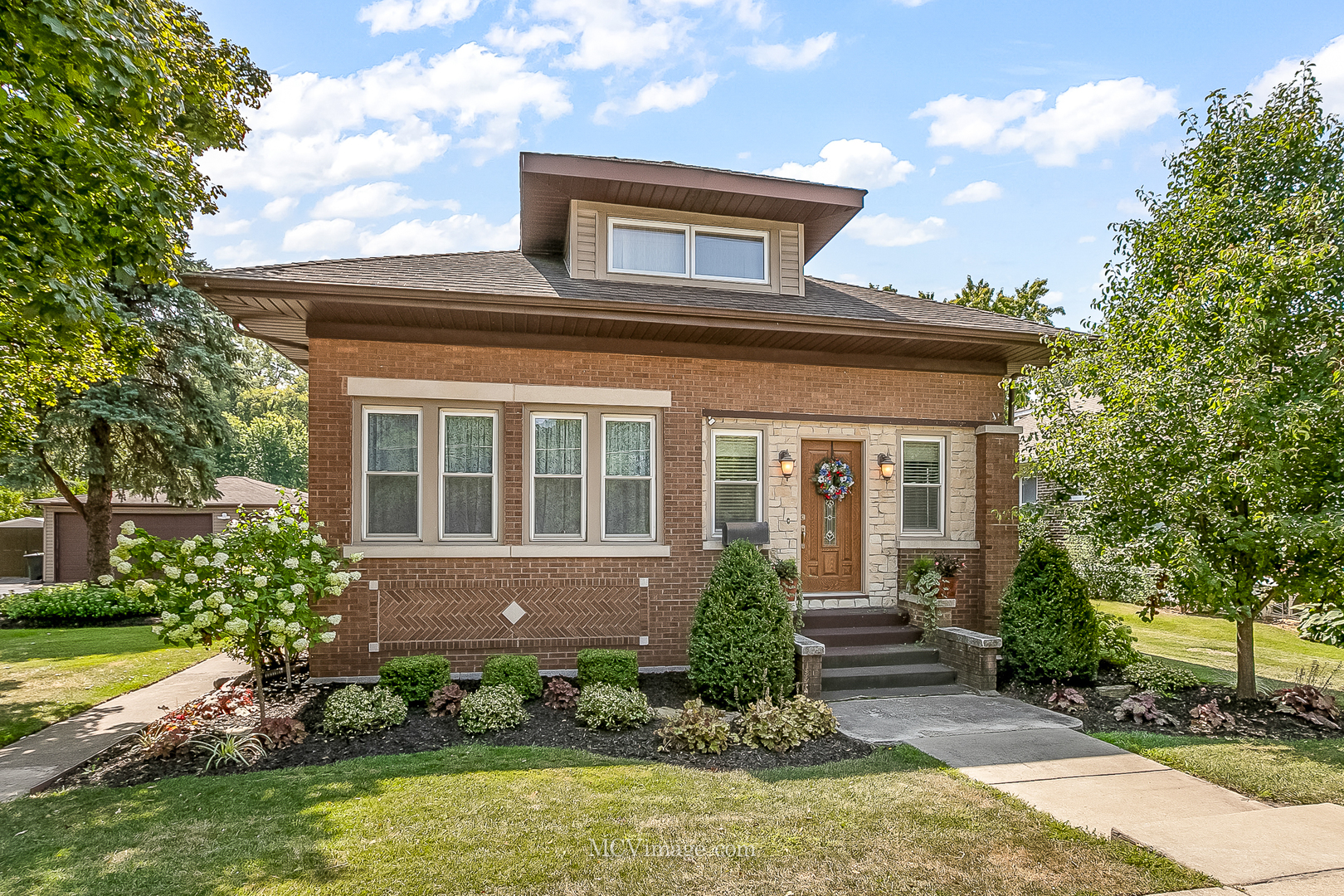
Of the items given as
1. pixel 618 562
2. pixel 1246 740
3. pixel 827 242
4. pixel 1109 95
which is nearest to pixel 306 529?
pixel 618 562

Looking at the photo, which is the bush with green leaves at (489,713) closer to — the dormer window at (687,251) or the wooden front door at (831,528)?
the wooden front door at (831,528)

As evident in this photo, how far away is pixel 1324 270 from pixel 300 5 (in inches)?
458

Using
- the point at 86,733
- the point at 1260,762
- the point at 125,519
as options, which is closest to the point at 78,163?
the point at 86,733

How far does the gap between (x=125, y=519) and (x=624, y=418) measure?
21.4 meters

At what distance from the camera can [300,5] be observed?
8203mm

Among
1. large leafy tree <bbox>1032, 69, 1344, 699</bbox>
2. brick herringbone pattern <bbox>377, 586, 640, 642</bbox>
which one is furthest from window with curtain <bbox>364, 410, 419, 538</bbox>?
large leafy tree <bbox>1032, 69, 1344, 699</bbox>

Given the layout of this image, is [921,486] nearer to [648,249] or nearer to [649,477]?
[649,477]

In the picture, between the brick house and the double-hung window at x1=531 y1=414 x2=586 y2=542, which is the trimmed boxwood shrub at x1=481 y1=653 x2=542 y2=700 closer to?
the brick house

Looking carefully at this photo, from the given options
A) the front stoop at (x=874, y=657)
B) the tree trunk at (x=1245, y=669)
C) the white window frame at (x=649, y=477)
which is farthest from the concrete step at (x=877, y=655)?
the tree trunk at (x=1245, y=669)

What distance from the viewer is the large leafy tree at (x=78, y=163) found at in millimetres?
4516

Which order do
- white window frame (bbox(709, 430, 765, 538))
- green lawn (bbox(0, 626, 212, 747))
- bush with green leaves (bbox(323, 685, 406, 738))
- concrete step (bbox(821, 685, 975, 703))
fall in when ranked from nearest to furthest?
bush with green leaves (bbox(323, 685, 406, 738)) → green lawn (bbox(0, 626, 212, 747)) → concrete step (bbox(821, 685, 975, 703)) → white window frame (bbox(709, 430, 765, 538))

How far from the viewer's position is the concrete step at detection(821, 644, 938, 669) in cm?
812

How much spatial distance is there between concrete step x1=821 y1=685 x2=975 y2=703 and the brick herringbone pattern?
2.45m

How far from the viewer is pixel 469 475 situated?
26.9ft
